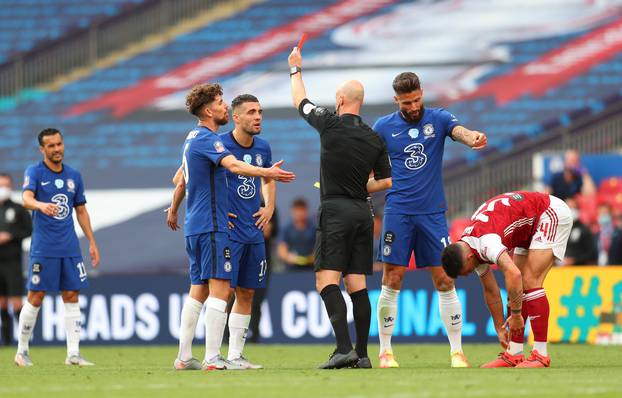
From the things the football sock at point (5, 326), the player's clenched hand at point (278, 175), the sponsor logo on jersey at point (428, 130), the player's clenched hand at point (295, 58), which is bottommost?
the football sock at point (5, 326)

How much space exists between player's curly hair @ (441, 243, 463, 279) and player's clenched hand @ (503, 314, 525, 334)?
69cm

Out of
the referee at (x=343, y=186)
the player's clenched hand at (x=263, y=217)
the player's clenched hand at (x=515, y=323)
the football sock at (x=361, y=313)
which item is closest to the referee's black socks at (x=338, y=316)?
the referee at (x=343, y=186)

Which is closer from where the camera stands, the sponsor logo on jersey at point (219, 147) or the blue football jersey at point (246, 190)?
the sponsor logo on jersey at point (219, 147)

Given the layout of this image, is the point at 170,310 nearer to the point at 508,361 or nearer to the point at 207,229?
the point at 207,229

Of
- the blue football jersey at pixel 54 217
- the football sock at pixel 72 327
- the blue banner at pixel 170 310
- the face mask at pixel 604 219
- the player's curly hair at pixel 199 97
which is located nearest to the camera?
the player's curly hair at pixel 199 97

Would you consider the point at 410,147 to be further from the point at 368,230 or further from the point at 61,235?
the point at 61,235

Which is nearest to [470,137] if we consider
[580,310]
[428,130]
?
[428,130]

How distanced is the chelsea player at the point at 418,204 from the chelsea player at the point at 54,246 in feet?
10.5

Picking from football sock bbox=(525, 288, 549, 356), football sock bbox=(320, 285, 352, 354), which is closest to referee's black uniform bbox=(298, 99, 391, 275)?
football sock bbox=(320, 285, 352, 354)

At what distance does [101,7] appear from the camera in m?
29.0

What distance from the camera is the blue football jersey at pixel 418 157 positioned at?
33.6 ft

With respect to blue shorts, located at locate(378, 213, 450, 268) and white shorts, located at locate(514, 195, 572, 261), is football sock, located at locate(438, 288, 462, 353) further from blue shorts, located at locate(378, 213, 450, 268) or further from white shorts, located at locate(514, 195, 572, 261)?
white shorts, located at locate(514, 195, 572, 261)

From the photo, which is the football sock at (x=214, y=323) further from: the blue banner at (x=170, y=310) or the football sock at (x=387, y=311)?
the blue banner at (x=170, y=310)

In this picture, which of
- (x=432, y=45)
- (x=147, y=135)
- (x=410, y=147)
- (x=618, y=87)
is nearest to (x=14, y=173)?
(x=147, y=135)
